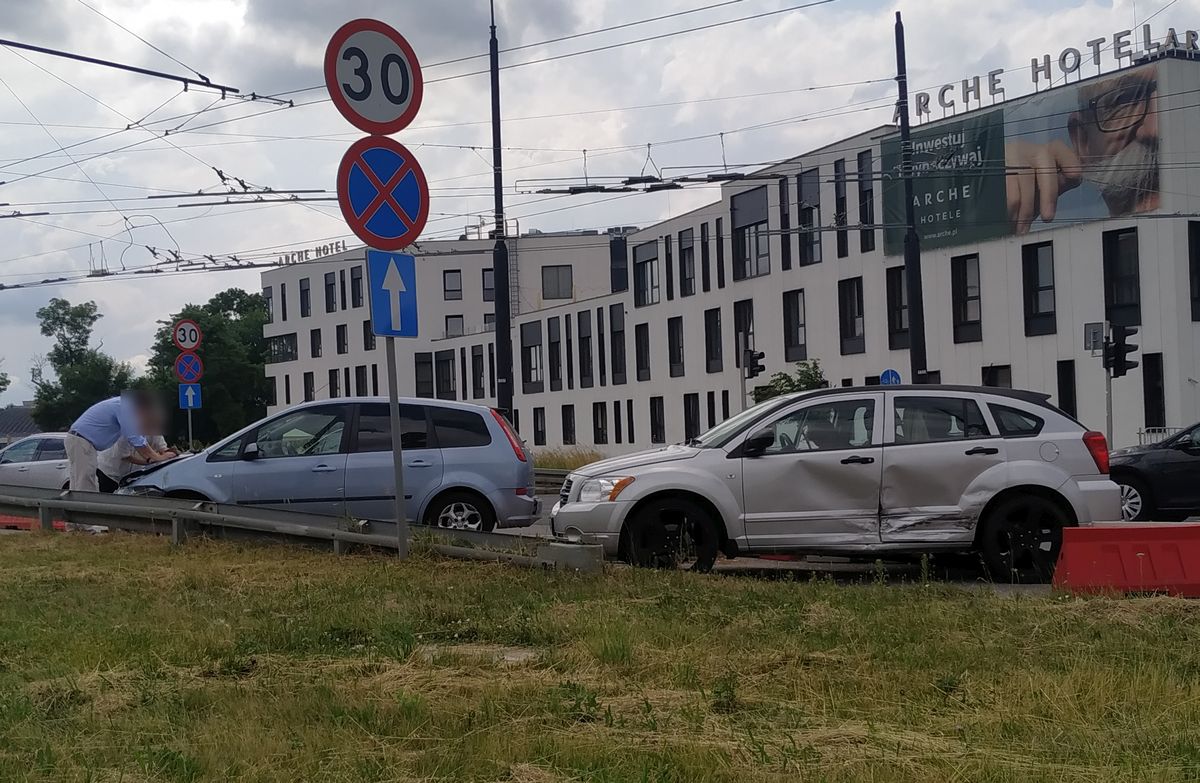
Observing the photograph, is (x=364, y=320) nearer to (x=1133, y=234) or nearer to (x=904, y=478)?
(x=1133, y=234)

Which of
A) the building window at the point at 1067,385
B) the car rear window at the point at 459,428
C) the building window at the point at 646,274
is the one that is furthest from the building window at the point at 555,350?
the car rear window at the point at 459,428

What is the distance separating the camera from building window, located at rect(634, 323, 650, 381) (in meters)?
59.8

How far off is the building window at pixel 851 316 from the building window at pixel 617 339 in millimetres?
17965

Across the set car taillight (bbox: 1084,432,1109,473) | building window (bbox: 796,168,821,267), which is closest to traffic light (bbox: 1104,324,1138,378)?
car taillight (bbox: 1084,432,1109,473)

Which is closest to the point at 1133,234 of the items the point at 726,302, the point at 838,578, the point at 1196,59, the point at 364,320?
the point at 1196,59

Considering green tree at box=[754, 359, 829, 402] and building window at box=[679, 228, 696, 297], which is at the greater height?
building window at box=[679, 228, 696, 297]

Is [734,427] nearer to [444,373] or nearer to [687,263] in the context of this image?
[687,263]

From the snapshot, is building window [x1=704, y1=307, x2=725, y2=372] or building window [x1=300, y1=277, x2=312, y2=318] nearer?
building window [x1=704, y1=307, x2=725, y2=372]

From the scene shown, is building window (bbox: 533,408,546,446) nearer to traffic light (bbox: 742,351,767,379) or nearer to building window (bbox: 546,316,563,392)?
building window (bbox: 546,316,563,392)

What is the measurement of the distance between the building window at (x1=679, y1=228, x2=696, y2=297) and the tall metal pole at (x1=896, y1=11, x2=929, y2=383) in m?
27.9

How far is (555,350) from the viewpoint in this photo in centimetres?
6756

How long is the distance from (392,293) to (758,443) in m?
3.32

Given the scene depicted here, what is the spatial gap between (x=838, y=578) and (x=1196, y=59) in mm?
28990

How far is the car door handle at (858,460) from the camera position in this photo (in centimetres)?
1002
